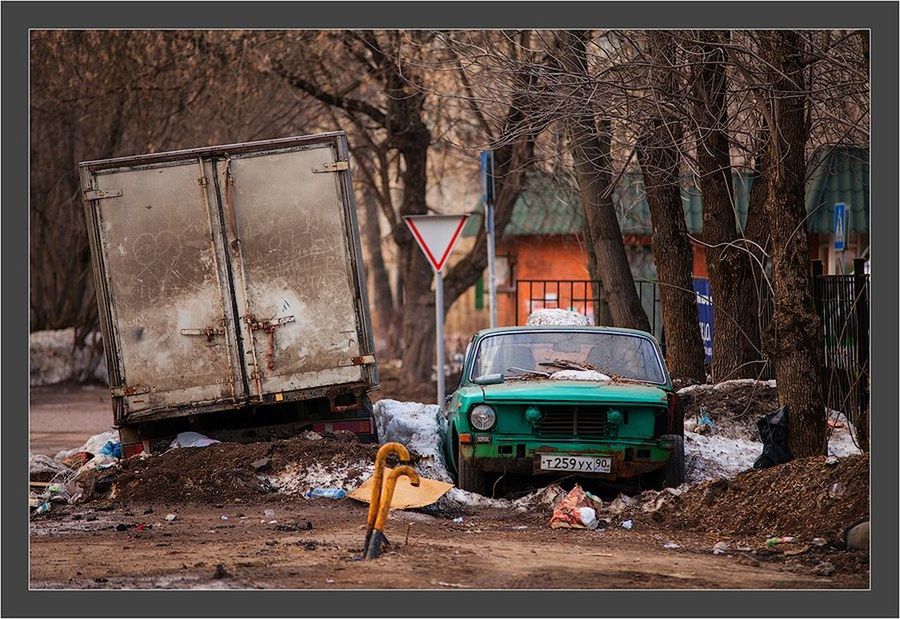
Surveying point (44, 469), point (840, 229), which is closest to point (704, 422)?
point (840, 229)

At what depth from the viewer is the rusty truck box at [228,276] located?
11875mm

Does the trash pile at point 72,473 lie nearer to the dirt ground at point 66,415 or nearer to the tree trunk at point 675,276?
the dirt ground at point 66,415

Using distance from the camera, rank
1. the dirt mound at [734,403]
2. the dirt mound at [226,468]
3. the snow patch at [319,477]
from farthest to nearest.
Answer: the dirt mound at [734,403] < the snow patch at [319,477] < the dirt mound at [226,468]

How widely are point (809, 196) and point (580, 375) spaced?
35.4 feet

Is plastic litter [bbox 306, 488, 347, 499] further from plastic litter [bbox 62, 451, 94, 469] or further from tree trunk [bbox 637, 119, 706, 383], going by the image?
tree trunk [bbox 637, 119, 706, 383]

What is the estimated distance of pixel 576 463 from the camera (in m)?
10.5

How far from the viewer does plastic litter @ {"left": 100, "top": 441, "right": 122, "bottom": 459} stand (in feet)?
42.9

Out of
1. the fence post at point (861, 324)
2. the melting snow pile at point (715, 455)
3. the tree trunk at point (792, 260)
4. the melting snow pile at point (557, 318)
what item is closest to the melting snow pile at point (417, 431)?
the melting snow pile at point (557, 318)

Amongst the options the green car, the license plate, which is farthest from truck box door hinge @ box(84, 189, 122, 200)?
the license plate

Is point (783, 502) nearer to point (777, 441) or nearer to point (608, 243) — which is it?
point (777, 441)

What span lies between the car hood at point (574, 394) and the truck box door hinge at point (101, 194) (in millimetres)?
3570

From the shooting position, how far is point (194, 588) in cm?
751

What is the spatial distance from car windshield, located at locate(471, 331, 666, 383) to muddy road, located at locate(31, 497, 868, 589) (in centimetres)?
163

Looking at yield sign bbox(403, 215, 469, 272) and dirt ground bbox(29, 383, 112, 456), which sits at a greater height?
yield sign bbox(403, 215, 469, 272)
